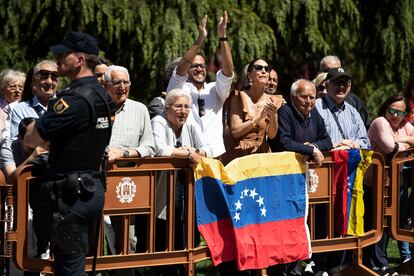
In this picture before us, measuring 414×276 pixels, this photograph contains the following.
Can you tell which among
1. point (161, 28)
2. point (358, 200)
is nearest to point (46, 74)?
point (358, 200)

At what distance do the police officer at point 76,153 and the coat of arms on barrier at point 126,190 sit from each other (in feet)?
3.34

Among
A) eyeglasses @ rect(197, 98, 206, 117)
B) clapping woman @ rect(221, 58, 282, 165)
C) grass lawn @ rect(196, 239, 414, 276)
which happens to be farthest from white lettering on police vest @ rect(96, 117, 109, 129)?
grass lawn @ rect(196, 239, 414, 276)

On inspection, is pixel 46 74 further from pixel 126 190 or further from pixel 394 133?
pixel 394 133

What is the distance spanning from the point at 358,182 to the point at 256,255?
1.35 metres

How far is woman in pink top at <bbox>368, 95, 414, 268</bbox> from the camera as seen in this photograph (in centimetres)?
977

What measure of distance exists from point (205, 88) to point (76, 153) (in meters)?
2.93

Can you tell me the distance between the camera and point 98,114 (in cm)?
664

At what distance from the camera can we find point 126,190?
7852 millimetres

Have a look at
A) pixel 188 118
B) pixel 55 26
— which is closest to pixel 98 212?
pixel 188 118

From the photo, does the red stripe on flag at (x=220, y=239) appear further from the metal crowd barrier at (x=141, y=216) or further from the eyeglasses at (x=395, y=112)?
the eyeglasses at (x=395, y=112)

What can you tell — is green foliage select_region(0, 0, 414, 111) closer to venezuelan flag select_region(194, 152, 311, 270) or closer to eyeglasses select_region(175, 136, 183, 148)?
eyeglasses select_region(175, 136, 183, 148)

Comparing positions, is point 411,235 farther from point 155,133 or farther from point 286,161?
point 155,133

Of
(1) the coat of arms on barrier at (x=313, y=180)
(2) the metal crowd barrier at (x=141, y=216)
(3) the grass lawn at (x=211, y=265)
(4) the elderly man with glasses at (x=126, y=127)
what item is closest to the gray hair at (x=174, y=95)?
(4) the elderly man with glasses at (x=126, y=127)

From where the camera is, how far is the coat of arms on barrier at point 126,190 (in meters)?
7.82
